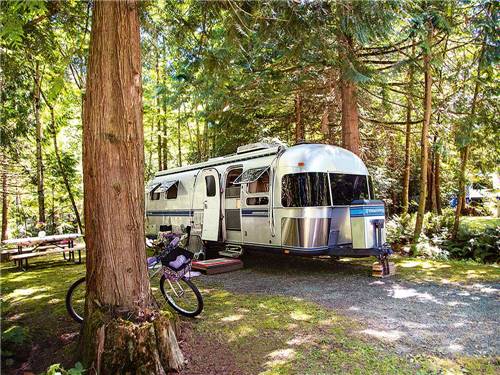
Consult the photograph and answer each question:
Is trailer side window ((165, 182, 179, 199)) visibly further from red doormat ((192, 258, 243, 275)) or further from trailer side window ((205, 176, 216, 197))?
red doormat ((192, 258, 243, 275))

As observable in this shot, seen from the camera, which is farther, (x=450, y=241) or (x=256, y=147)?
(x=450, y=241)

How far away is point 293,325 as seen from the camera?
470cm

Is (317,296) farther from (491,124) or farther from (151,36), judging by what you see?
(491,124)

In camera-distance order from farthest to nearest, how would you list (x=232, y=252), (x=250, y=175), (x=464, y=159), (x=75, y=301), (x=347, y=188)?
(x=464, y=159) < (x=232, y=252) < (x=250, y=175) < (x=347, y=188) < (x=75, y=301)

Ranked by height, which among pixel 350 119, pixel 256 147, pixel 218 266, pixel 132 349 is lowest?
pixel 218 266

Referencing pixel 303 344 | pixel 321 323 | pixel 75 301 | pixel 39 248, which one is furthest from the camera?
pixel 39 248

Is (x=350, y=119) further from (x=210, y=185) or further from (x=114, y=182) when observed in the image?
(x=114, y=182)

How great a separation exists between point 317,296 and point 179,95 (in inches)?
209

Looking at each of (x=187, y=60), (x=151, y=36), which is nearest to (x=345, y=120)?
(x=187, y=60)

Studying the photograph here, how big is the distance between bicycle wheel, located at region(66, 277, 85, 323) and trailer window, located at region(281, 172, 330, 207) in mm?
4116

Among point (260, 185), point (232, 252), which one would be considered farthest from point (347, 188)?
point (232, 252)

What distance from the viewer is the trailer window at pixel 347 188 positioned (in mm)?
7805

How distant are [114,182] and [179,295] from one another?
248 cm

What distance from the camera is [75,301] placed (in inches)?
224
